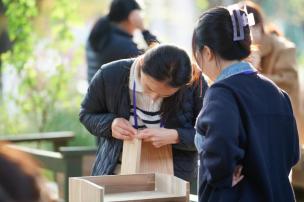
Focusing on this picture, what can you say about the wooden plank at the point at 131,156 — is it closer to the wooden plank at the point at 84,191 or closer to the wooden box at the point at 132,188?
the wooden box at the point at 132,188

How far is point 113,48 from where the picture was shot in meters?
6.34

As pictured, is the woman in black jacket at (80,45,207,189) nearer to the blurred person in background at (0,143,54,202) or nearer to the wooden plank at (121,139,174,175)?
the wooden plank at (121,139,174,175)

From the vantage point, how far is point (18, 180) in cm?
168

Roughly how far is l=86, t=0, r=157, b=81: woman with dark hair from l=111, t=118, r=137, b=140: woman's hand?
2610 millimetres

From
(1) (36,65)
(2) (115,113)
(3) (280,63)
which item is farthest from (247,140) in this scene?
(1) (36,65)

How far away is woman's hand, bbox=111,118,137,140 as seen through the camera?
3625 mm

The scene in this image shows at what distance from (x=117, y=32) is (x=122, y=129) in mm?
2835

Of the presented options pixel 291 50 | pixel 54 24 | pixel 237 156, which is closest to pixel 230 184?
pixel 237 156

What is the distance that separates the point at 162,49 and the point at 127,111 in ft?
1.31

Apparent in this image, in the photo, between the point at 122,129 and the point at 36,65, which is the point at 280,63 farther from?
the point at 36,65

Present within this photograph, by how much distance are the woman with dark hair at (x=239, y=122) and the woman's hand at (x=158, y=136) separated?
0.47 m

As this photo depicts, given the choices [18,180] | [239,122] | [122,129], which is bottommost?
[122,129]

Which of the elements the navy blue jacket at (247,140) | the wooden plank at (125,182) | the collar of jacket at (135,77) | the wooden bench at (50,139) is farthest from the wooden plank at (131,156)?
the wooden bench at (50,139)

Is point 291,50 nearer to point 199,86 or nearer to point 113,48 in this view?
point 113,48
